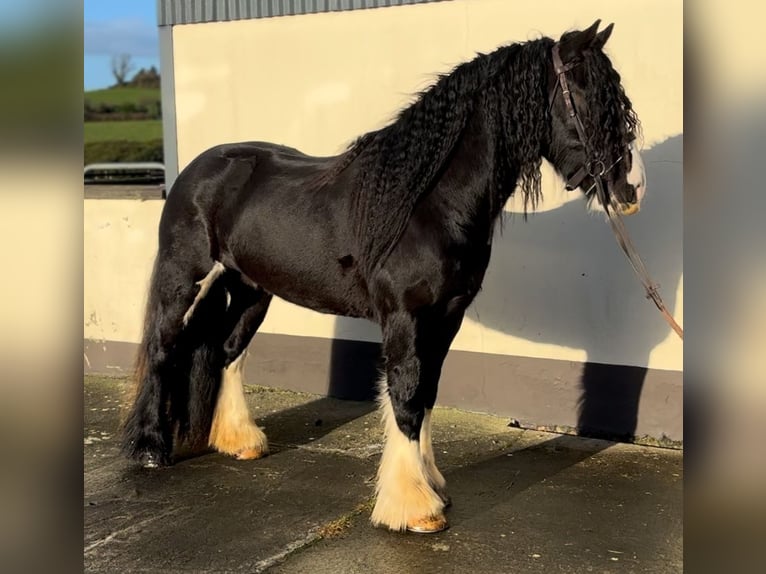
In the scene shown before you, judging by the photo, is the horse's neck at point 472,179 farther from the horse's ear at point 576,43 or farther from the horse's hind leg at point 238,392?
the horse's hind leg at point 238,392

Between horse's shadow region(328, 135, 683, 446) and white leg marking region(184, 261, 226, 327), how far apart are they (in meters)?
1.59

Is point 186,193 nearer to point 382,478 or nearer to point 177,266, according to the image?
point 177,266

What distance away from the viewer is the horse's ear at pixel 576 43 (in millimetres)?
2840

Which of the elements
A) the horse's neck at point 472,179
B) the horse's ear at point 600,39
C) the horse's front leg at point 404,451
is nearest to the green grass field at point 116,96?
the horse's neck at point 472,179

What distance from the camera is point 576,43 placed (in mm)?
2861

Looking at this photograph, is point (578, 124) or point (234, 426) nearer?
point (578, 124)

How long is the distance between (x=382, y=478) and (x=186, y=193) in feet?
5.88

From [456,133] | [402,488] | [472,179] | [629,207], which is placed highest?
[456,133]

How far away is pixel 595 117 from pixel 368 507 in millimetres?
1878

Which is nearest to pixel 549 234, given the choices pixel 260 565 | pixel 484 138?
pixel 484 138

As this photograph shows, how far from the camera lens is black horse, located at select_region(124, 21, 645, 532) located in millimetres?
2898

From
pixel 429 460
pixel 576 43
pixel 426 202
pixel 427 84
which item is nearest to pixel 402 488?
pixel 429 460

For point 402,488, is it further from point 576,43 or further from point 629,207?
point 576,43

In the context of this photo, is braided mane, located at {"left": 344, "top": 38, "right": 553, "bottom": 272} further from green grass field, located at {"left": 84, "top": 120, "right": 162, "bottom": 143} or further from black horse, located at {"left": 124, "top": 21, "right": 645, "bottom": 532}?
green grass field, located at {"left": 84, "top": 120, "right": 162, "bottom": 143}
